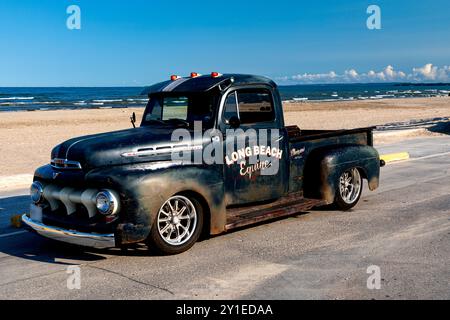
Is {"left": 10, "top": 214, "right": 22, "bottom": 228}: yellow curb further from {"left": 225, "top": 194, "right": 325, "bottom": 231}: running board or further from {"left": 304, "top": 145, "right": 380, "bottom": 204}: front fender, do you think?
{"left": 304, "top": 145, "right": 380, "bottom": 204}: front fender

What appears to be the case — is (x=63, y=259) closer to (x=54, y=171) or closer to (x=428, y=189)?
(x=54, y=171)

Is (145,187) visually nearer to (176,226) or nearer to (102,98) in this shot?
(176,226)

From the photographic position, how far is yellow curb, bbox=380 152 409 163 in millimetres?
14452

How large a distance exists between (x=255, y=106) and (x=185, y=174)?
164cm

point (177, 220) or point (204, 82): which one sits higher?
point (204, 82)

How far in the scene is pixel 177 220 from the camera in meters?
6.36

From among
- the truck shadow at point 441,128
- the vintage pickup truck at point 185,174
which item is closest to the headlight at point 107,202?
the vintage pickup truck at point 185,174

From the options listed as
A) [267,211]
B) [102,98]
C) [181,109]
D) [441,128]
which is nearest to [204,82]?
[181,109]

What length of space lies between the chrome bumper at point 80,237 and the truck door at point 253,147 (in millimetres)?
1699

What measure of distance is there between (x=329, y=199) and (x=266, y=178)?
1.25 m

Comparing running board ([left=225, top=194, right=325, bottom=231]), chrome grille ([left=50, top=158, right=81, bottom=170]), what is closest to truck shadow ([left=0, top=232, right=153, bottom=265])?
chrome grille ([left=50, top=158, right=81, bottom=170])

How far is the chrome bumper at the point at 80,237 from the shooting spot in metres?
5.82

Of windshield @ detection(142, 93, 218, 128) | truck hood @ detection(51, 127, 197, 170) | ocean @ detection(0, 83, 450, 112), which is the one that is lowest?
truck hood @ detection(51, 127, 197, 170)

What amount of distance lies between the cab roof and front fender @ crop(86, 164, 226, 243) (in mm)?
1203
